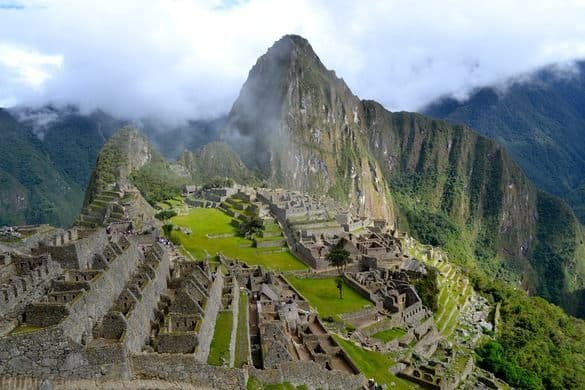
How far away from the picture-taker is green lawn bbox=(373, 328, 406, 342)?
42.6 metres

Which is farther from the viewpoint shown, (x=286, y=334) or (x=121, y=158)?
(x=121, y=158)

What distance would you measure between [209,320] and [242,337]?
2.67m

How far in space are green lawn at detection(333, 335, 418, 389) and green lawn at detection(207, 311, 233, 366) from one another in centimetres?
848

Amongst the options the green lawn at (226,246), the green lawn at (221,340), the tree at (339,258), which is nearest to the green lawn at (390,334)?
the tree at (339,258)

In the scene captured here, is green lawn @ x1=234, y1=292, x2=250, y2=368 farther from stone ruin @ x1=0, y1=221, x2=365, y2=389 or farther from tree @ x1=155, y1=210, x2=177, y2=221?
tree @ x1=155, y1=210, x2=177, y2=221

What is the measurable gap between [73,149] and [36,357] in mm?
178147

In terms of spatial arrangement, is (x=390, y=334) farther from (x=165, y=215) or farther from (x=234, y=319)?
(x=165, y=215)

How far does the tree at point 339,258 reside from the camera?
5562cm

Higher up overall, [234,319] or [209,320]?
[209,320]

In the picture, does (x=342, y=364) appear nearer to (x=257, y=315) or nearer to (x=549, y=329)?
(x=257, y=315)

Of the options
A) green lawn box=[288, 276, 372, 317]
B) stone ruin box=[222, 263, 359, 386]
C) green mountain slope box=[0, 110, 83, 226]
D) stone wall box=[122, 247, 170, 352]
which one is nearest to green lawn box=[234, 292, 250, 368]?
stone ruin box=[222, 263, 359, 386]

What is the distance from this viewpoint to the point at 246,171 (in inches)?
6983

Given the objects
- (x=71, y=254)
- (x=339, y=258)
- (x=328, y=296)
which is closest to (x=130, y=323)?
(x=71, y=254)

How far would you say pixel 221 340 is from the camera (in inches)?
1041
